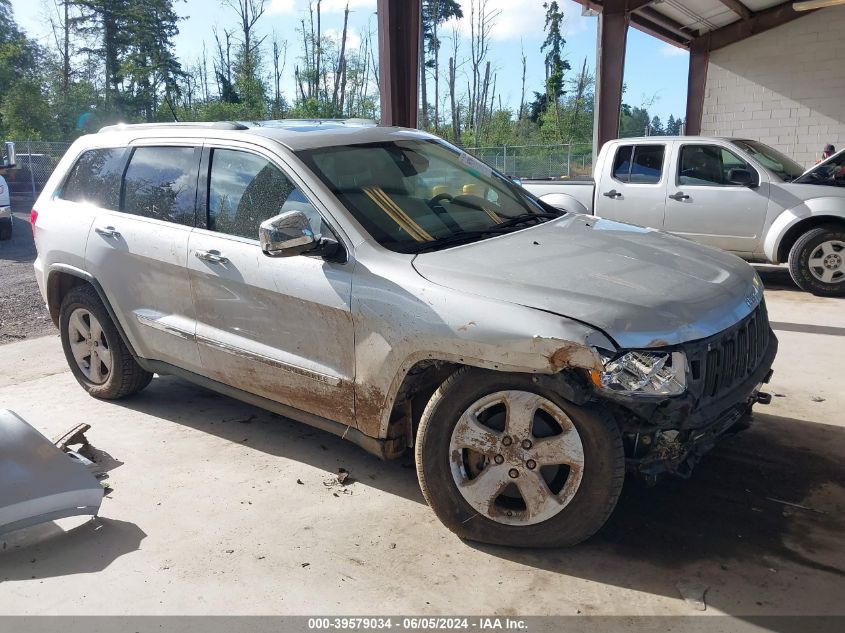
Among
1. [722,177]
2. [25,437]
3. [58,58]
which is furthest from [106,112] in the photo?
[25,437]

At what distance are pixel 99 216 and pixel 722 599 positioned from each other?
4.14m

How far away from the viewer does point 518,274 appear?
326cm

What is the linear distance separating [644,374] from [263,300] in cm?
195

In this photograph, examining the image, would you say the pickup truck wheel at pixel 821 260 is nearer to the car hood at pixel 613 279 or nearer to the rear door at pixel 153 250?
the car hood at pixel 613 279

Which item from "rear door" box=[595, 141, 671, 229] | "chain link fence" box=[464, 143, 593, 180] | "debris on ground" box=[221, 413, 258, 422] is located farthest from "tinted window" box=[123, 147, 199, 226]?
"chain link fence" box=[464, 143, 593, 180]

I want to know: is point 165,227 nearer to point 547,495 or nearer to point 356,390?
point 356,390

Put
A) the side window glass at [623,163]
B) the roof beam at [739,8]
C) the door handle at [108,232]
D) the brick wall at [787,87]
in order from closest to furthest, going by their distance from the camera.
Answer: the door handle at [108,232], the side window glass at [623,163], the roof beam at [739,8], the brick wall at [787,87]

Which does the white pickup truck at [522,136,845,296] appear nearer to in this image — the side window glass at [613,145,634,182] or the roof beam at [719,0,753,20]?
the side window glass at [613,145,634,182]

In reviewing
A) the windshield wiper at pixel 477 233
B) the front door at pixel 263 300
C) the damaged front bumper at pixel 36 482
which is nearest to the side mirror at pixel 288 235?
the front door at pixel 263 300

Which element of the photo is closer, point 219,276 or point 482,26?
point 219,276

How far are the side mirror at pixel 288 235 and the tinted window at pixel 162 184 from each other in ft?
3.34

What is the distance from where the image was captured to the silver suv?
2994 millimetres

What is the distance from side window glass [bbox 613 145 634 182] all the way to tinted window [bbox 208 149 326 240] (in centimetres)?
646

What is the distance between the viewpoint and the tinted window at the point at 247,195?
12.8ft
